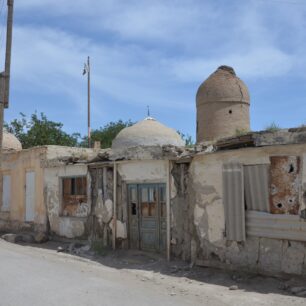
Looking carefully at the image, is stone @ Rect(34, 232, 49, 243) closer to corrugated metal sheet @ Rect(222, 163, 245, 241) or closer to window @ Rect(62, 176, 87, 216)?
window @ Rect(62, 176, 87, 216)

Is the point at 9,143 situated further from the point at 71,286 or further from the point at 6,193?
the point at 71,286

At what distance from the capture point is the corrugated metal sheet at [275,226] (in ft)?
29.3

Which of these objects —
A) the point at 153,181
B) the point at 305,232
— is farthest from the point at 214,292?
the point at 153,181

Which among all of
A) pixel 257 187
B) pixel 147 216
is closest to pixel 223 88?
pixel 147 216

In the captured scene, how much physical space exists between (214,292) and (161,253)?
3.55m

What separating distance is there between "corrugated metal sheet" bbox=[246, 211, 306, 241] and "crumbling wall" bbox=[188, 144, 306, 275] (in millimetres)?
94

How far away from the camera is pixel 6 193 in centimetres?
1981

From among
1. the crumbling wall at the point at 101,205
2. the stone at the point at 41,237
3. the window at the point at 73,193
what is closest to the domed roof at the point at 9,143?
the stone at the point at 41,237

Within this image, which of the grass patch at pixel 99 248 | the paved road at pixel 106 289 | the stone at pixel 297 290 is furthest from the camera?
the grass patch at pixel 99 248

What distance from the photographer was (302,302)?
7.82 meters

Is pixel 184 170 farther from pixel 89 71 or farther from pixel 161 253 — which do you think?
pixel 89 71

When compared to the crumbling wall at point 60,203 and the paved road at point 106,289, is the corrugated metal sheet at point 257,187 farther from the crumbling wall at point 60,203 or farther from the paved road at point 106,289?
the crumbling wall at point 60,203

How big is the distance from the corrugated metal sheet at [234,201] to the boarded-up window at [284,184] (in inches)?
27.4

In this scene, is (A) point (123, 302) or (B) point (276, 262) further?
(B) point (276, 262)
